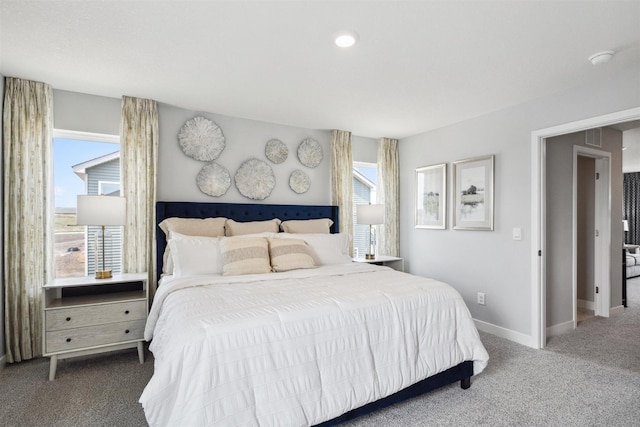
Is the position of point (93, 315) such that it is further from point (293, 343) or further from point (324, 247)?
point (324, 247)

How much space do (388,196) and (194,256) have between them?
10.0ft

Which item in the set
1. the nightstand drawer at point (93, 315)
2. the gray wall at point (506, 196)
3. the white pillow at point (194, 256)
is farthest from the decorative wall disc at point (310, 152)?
the nightstand drawer at point (93, 315)

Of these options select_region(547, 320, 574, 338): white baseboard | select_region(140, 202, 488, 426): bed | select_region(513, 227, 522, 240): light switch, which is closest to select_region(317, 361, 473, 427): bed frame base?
select_region(140, 202, 488, 426): bed

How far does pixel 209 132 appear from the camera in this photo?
3.82 meters

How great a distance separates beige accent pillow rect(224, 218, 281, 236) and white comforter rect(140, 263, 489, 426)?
981 mm

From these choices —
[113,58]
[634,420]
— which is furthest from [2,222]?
[634,420]

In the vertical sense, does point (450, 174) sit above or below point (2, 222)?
above

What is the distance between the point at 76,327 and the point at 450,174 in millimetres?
4262

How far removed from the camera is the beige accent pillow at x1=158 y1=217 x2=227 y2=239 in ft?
10.9

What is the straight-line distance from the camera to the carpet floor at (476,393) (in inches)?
83.6

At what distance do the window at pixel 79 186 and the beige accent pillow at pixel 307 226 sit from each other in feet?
5.81

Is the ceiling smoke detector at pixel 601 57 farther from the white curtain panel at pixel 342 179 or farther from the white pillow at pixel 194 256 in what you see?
the white pillow at pixel 194 256

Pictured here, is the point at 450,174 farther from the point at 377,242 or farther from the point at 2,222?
the point at 2,222

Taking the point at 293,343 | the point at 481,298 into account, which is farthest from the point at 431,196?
the point at 293,343
